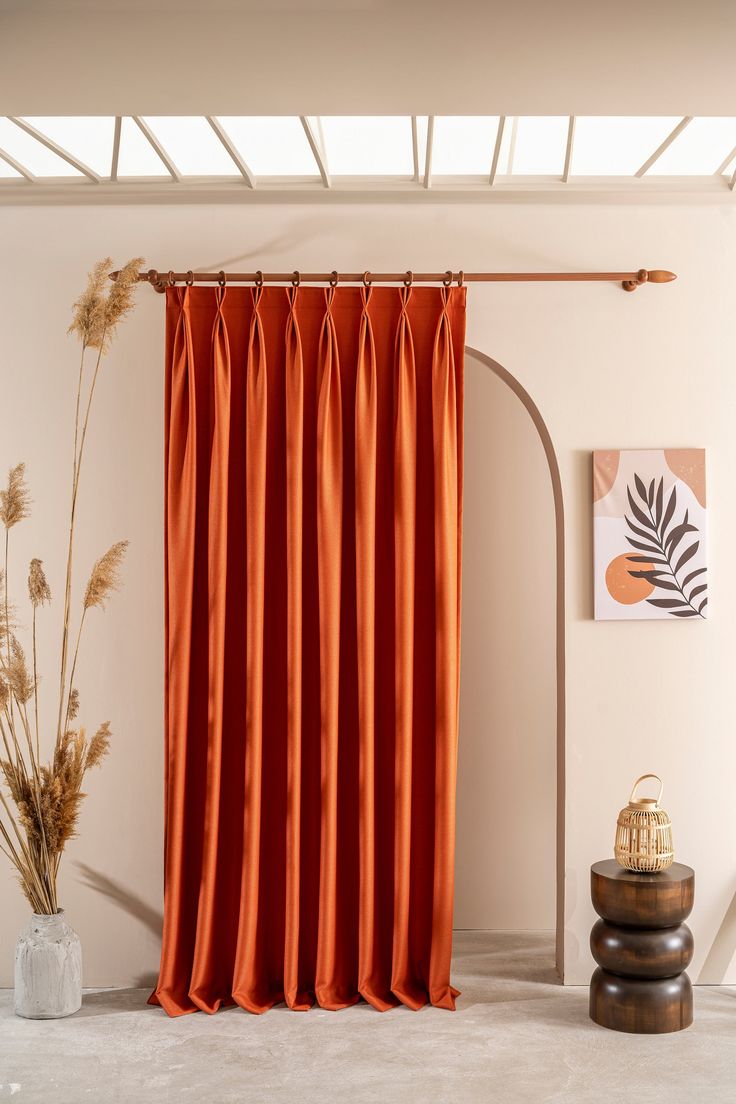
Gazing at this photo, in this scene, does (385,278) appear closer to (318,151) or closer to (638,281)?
(318,151)

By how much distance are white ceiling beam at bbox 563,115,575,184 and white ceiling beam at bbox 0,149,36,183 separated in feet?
6.34

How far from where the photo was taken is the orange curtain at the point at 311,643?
345cm

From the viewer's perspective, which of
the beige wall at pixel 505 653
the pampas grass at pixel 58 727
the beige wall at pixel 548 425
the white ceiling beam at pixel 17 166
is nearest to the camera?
the pampas grass at pixel 58 727

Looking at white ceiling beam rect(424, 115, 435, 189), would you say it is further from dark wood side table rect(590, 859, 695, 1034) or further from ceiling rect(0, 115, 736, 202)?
dark wood side table rect(590, 859, 695, 1034)

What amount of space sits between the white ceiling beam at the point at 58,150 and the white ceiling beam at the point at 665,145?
6.54 ft

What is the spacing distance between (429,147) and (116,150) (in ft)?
3.64

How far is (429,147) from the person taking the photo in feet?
11.0

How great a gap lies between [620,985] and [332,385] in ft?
7.42

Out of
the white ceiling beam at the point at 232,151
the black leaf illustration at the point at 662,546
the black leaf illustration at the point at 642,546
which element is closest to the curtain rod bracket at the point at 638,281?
the black leaf illustration at the point at 662,546

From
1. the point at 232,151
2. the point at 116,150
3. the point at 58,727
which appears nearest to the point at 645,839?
the point at 58,727

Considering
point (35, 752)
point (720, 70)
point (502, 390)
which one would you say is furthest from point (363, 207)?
point (35, 752)

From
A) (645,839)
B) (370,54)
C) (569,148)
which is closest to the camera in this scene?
(370,54)

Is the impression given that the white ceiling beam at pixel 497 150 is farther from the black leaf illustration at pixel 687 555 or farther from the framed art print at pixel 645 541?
the black leaf illustration at pixel 687 555

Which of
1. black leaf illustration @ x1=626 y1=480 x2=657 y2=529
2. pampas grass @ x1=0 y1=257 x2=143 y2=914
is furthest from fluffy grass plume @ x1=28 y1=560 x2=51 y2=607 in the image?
black leaf illustration @ x1=626 y1=480 x2=657 y2=529
